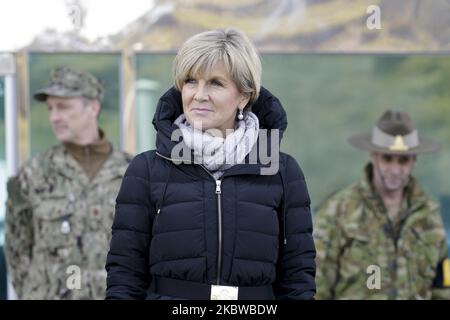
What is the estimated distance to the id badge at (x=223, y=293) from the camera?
233 centimetres

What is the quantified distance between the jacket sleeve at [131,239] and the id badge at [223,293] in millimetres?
181

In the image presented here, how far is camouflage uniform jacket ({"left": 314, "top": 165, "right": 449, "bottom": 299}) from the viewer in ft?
15.5

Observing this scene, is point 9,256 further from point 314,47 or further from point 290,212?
point 290,212

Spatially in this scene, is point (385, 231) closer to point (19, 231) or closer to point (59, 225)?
point (59, 225)

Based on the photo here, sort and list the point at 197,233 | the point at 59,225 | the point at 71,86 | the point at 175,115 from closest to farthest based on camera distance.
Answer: the point at 197,233 → the point at 175,115 → the point at 59,225 → the point at 71,86

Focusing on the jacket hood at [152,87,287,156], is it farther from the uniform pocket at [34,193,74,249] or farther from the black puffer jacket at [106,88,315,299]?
the uniform pocket at [34,193,74,249]

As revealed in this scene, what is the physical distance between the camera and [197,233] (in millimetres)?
2326

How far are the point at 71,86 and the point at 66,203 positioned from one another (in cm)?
59

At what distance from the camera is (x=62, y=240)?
4.66 meters

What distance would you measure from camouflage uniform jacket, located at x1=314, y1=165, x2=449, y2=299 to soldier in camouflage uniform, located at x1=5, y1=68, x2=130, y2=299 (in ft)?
3.56

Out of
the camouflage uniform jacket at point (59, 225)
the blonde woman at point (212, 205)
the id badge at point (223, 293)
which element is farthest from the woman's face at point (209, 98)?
the camouflage uniform jacket at point (59, 225)

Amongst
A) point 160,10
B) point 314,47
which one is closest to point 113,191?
point 160,10

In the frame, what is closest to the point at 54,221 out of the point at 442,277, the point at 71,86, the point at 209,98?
the point at 71,86

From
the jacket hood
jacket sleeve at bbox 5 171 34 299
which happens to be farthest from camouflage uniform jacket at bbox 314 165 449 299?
the jacket hood
